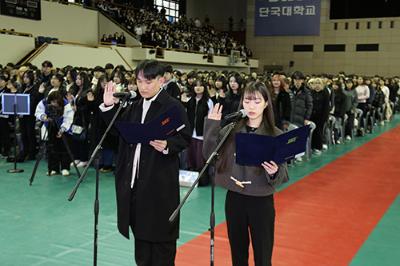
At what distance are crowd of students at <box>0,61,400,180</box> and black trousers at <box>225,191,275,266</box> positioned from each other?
307 centimetres

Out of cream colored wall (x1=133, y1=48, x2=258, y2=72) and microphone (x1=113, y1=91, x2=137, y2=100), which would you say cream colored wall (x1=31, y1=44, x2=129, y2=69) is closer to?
cream colored wall (x1=133, y1=48, x2=258, y2=72)

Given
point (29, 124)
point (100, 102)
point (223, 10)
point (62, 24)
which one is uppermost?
point (223, 10)

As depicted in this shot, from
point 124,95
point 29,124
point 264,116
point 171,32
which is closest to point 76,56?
point 171,32

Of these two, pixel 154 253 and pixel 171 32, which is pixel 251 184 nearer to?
pixel 154 253

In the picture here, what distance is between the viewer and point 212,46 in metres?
24.9

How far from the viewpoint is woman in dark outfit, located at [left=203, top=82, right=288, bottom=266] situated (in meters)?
2.73

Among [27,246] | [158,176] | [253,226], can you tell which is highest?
[158,176]

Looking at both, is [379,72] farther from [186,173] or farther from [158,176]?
[158,176]

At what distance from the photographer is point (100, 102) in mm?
7023

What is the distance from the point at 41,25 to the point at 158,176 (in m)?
16.9

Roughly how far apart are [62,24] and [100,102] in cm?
1303

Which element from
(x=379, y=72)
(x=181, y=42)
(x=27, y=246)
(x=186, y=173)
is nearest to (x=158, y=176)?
(x=27, y=246)

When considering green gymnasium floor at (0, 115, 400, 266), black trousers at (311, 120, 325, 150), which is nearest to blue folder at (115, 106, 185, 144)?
green gymnasium floor at (0, 115, 400, 266)

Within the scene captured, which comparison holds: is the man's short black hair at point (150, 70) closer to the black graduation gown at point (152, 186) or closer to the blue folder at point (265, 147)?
the black graduation gown at point (152, 186)
